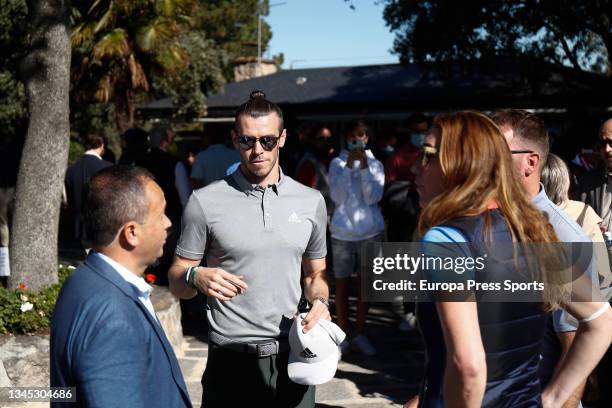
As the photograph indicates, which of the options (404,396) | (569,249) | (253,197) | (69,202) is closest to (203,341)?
(404,396)

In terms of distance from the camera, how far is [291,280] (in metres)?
3.33

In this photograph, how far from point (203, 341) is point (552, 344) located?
4549 millimetres

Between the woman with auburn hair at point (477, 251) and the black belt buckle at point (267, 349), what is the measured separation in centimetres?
114

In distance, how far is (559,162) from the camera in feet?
12.4

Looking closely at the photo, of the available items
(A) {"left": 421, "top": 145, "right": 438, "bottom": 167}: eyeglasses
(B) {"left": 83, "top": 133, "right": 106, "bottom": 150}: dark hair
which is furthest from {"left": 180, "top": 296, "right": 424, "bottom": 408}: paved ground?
(A) {"left": 421, "top": 145, "right": 438, "bottom": 167}: eyeglasses

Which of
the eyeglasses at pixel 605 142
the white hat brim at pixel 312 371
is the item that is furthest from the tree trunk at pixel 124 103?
the white hat brim at pixel 312 371

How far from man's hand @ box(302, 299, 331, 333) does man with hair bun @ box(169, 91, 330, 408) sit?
0.04ft

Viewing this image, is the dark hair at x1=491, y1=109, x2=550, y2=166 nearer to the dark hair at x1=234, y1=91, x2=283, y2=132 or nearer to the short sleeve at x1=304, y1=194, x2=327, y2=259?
the short sleeve at x1=304, y1=194, x2=327, y2=259

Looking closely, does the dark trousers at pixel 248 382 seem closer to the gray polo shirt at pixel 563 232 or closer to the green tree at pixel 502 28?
the gray polo shirt at pixel 563 232

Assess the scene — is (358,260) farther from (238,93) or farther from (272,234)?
(238,93)

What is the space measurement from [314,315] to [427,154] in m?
1.12

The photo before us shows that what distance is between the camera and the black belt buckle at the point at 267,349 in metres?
3.22

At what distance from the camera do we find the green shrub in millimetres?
5438

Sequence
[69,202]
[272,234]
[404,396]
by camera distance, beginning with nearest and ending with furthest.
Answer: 1. [272,234]
2. [404,396]
3. [69,202]
